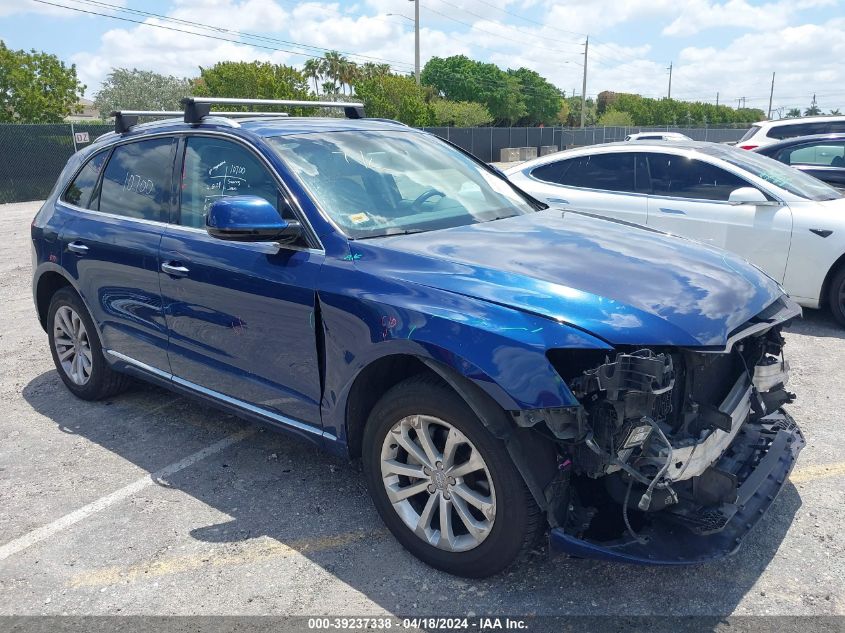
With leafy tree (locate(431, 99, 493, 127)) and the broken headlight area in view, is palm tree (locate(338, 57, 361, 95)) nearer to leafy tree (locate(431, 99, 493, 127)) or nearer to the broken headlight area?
leafy tree (locate(431, 99, 493, 127))

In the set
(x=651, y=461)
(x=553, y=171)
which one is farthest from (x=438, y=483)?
(x=553, y=171)

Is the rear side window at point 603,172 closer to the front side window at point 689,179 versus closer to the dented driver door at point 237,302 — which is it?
the front side window at point 689,179

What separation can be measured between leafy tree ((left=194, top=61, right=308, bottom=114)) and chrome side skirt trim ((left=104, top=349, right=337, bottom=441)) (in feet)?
125

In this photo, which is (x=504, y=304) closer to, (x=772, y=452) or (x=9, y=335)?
(x=772, y=452)

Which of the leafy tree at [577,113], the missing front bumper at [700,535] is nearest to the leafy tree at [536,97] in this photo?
the leafy tree at [577,113]

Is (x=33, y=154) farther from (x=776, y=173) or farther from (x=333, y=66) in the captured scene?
(x=333, y=66)

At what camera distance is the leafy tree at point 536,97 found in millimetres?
95062

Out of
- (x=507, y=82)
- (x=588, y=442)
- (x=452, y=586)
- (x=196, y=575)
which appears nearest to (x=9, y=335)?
(x=196, y=575)

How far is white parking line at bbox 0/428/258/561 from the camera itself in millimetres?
3371

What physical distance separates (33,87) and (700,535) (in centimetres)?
3631

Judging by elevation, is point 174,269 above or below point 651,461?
above

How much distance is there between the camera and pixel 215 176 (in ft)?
12.7

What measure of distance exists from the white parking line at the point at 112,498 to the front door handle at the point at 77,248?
→ 149 cm

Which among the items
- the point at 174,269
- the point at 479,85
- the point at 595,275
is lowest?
the point at 174,269
